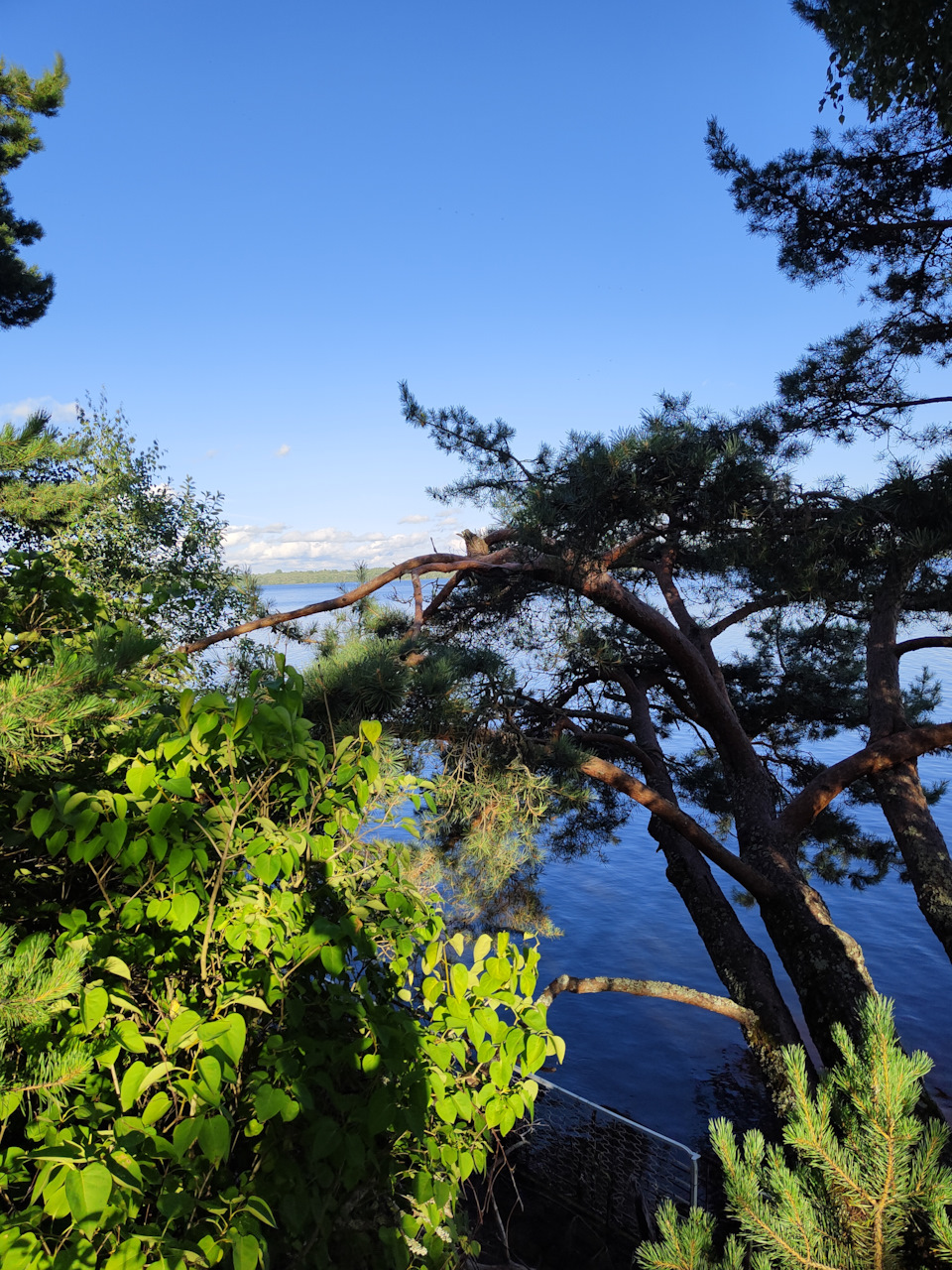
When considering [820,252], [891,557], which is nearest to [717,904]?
[891,557]

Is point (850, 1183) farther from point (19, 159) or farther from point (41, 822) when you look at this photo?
point (19, 159)

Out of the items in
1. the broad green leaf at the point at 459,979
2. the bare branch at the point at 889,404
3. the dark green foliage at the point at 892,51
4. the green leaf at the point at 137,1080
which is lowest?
the green leaf at the point at 137,1080

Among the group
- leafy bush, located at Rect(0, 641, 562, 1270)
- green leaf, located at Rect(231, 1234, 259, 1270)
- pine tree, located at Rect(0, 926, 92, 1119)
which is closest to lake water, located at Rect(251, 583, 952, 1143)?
leafy bush, located at Rect(0, 641, 562, 1270)

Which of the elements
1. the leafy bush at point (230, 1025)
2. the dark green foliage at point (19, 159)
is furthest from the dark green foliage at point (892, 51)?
the dark green foliage at point (19, 159)

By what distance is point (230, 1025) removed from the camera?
4.04 ft

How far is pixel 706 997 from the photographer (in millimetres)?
4512

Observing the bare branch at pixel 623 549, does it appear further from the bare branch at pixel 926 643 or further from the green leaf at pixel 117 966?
the green leaf at pixel 117 966

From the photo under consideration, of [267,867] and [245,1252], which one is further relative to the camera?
[267,867]

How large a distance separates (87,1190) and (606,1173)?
16.4ft

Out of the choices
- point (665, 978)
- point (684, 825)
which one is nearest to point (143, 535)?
point (684, 825)

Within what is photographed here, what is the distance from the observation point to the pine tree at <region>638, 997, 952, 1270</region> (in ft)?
4.22

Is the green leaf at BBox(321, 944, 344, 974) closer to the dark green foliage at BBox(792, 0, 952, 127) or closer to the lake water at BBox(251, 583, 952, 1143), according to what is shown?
the lake water at BBox(251, 583, 952, 1143)

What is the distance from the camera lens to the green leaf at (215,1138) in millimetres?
1130

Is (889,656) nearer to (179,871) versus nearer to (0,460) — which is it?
(179,871)
